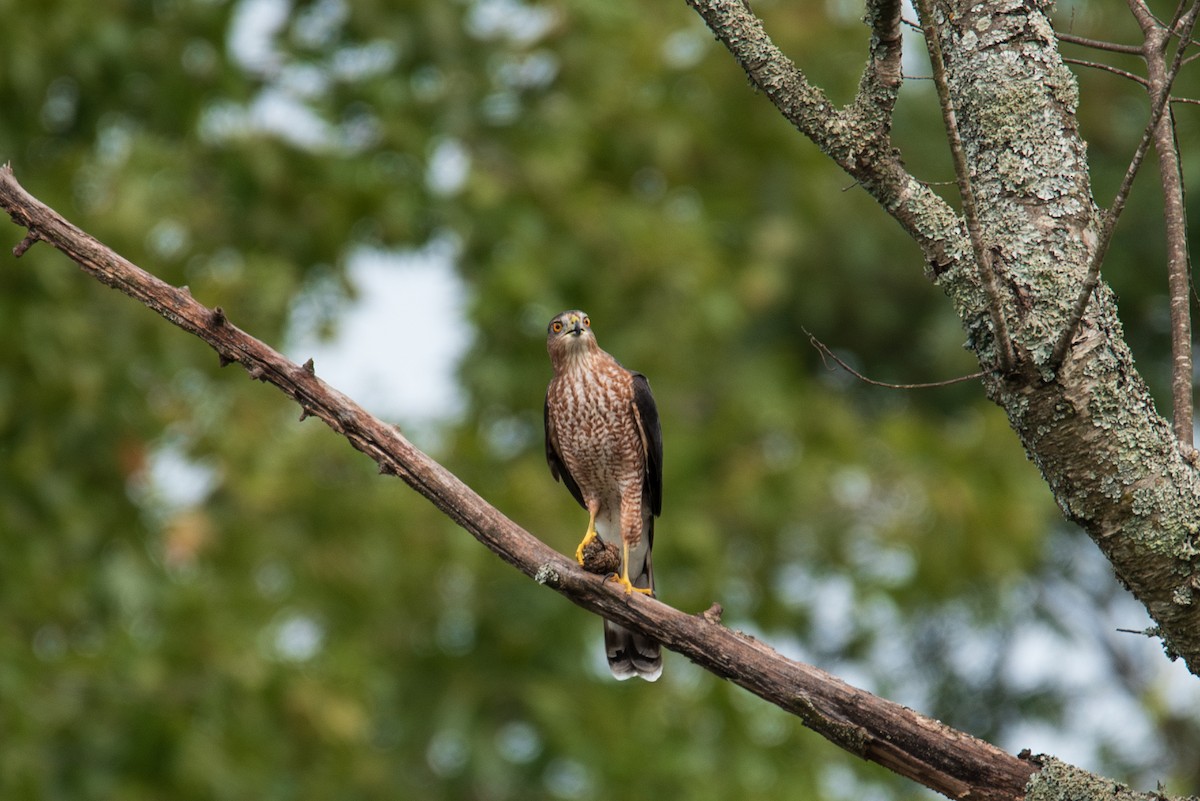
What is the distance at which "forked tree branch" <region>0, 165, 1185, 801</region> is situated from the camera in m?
3.11

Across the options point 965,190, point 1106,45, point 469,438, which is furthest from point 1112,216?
point 469,438

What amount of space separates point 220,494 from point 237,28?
11.0 ft

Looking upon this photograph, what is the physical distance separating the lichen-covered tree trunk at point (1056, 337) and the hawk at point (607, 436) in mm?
2810

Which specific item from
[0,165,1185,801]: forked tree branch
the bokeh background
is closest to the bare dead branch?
[0,165,1185,801]: forked tree branch

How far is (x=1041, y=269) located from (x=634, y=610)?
4.48 ft

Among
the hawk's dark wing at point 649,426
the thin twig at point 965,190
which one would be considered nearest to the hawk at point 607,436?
the hawk's dark wing at point 649,426

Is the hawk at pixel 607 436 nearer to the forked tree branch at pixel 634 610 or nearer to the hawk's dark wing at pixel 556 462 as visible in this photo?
the hawk's dark wing at pixel 556 462

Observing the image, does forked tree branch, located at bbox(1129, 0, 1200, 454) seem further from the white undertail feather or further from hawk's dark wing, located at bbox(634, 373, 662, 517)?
hawk's dark wing, located at bbox(634, 373, 662, 517)

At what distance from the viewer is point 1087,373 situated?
2764 millimetres

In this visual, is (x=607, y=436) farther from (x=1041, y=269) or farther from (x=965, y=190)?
(x=965, y=190)

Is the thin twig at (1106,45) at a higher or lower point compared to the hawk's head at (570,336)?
lower

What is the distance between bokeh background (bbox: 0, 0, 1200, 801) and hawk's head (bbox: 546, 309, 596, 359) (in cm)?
229

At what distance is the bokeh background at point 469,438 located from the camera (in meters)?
7.54

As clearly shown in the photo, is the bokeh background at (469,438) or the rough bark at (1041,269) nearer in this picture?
the rough bark at (1041,269)
